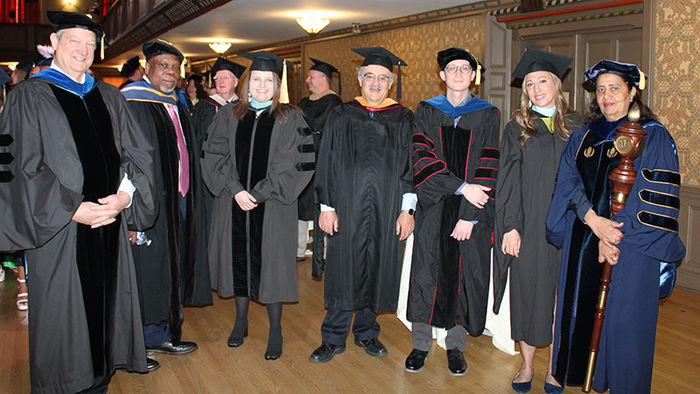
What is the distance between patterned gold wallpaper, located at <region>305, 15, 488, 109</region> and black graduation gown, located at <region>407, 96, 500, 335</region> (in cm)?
501

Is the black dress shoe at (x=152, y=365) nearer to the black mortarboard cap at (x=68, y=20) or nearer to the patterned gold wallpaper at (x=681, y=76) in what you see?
the black mortarboard cap at (x=68, y=20)

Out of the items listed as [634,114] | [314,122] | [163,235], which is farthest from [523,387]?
[314,122]

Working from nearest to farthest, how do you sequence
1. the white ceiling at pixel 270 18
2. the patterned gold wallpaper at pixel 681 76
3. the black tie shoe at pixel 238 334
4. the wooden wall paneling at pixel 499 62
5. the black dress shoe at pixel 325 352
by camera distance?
the black dress shoe at pixel 325 352 → the black tie shoe at pixel 238 334 → the patterned gold wallpaper at pixel 681 76 → the wooden wall paneling at pixel 499 62 → the white ceiling at pixel 270 18

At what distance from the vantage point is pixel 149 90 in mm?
3539

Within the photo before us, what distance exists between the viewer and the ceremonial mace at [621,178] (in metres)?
2.58

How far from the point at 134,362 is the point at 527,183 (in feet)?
7.89

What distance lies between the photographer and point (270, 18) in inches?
387

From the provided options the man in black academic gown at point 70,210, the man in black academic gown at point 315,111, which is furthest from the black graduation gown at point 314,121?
the man in black academic gown at point 70,210

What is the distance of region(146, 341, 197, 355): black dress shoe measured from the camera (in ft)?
12.0

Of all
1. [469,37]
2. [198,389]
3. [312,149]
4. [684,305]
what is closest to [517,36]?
[469,37]

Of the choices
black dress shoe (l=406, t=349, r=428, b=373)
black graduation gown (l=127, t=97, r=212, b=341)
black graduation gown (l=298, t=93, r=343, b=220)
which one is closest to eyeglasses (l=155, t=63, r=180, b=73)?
black graduation gown (l=127, t=97, r=212, b=341)

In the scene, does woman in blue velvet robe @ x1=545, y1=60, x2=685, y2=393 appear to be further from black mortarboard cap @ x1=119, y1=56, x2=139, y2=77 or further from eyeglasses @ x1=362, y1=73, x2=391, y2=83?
black mortarboard cap @ x1=119, y1=56, x2=139, y2=77

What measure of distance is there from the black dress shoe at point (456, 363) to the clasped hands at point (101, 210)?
2107mm

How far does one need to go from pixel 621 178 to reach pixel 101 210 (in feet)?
8.36
